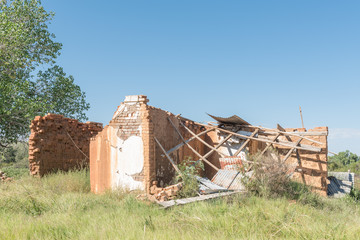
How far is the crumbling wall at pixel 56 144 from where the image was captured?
1217 centimetres

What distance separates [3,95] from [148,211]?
11.5 metres

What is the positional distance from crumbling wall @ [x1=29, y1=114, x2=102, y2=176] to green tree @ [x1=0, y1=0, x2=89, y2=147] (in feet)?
9.29

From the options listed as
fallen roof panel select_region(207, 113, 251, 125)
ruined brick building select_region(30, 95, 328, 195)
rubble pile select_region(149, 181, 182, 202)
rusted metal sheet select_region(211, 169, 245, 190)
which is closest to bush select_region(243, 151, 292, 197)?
rusted metal sheet select_region(211, 169, 245, 190)

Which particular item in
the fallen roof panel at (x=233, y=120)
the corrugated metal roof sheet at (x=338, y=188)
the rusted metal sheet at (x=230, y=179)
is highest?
the fallen roof panel at (x=233, y=120)

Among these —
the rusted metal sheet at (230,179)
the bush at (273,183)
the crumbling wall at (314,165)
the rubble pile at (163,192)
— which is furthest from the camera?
the crumbling wall at (314,165)

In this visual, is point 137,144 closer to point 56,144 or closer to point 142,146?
point 142,146

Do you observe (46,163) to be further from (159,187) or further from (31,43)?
(31,43)

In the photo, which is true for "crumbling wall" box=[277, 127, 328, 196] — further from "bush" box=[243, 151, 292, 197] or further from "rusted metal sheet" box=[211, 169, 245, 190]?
"rusted metal sheet" box=[211, 169, 245, 190]

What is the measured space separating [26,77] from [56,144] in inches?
259

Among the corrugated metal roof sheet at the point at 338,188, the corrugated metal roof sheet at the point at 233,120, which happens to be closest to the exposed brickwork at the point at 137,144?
the corrugated metal roof sheet at the point at 233,120

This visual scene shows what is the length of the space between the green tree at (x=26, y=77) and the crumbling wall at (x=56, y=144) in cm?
283

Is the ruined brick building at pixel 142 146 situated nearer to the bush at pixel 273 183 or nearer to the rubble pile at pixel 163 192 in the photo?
the rubble pile at pixel 163 192

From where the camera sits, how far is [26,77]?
57.0 ft

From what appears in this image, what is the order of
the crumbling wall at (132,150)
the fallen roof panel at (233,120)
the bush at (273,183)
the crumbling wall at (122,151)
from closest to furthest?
the bush at (273,183) < the crumbling wall at (132,150) < the crumbling wall at (122,151) < the fallen roof panel at (233,120)
